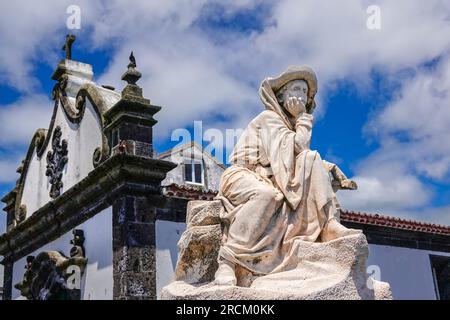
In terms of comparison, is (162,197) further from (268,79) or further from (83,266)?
(268,79)

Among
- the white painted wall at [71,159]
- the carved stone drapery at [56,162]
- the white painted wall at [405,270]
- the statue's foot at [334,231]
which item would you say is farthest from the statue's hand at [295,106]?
the carved stone drapery at [56,162]

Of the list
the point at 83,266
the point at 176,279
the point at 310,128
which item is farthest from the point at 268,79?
the point at 83,266

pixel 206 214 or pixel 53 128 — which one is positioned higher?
pixel 53 128

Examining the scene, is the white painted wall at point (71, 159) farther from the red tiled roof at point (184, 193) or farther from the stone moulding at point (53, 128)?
the red tiled roof at point (184, 193)

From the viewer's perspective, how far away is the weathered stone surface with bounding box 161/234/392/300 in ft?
13.9

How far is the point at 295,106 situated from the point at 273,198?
959 mm

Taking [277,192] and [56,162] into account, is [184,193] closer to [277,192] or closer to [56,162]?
[56,162]

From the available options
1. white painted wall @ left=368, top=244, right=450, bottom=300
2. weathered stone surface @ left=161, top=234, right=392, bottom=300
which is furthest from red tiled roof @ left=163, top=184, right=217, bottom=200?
weathered stone surface @ left=161, top=234, right=392, bottom=300

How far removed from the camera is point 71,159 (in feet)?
38.1

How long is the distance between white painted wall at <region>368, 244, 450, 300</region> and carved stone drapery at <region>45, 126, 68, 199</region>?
5.55m

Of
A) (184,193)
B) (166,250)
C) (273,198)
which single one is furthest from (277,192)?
(184,193)

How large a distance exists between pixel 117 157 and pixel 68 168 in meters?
2.47

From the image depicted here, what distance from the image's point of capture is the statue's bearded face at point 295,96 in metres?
5.32

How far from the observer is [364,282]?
4.52 metres
